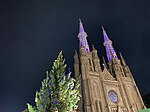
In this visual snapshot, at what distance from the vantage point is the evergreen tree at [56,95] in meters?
8.90

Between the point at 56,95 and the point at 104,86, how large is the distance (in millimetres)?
27370

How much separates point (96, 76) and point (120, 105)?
287 inches

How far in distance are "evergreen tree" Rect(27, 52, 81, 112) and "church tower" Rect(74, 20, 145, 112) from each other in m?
20.4

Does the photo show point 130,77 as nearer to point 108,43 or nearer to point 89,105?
point 108,43

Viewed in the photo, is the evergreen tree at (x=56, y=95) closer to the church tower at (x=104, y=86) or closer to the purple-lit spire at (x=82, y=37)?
the church tower at (x=104, y=86)

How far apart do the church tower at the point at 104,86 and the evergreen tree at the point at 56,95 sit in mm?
20416

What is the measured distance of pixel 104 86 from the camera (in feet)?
116

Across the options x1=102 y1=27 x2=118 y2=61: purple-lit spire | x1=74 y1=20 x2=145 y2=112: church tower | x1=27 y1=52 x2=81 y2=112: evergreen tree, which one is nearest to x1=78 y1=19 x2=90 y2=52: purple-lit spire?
x1=74 y1=20 x2=145 y2=112: church tower

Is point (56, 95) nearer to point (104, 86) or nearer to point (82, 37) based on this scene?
point (104, 86)

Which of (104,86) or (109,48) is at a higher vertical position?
(109,48)

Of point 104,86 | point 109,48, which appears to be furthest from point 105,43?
point 104,86

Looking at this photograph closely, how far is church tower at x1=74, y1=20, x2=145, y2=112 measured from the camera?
102ft

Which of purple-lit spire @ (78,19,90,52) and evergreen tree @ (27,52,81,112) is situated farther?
purple-lit spire @ (78,19,90,52)

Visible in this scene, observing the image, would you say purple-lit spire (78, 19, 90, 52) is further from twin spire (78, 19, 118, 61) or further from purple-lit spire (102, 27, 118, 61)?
purple-lit spire (102, 27, 118, 61)
